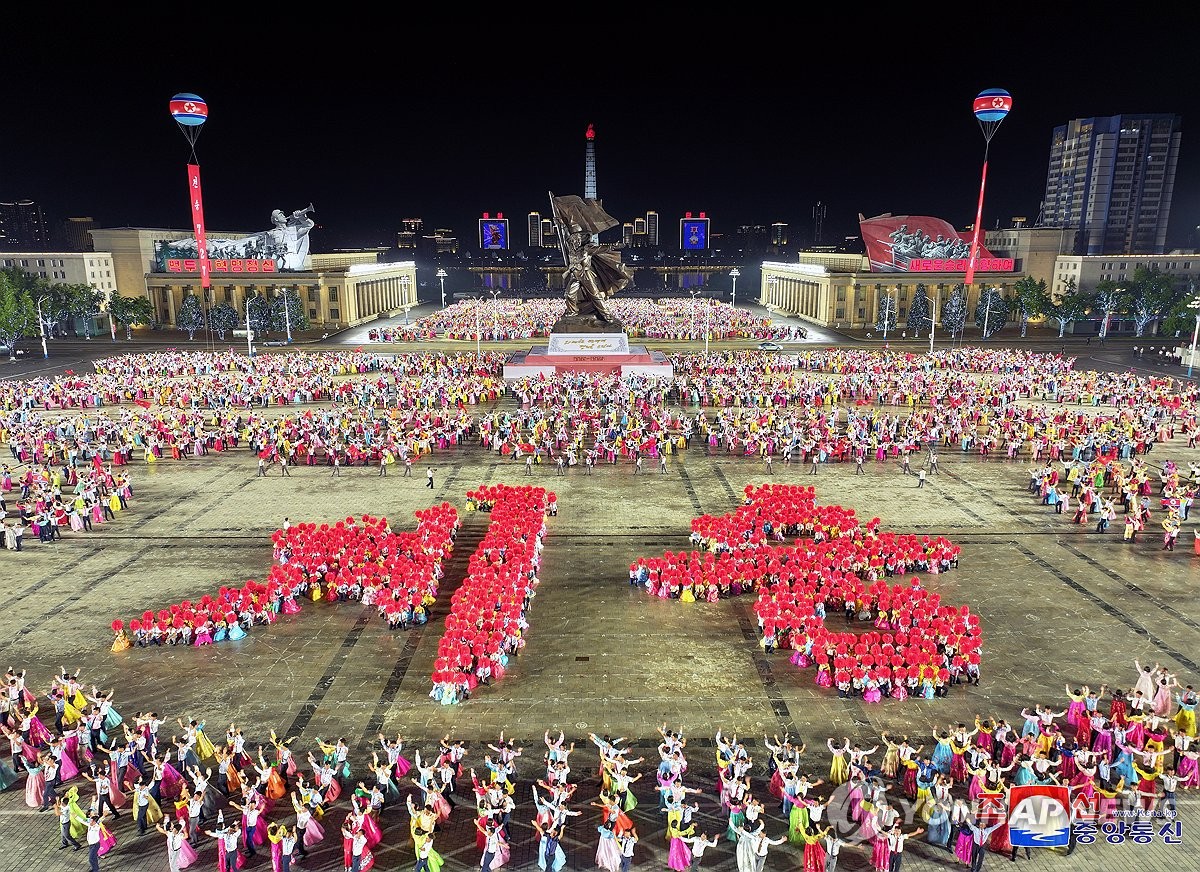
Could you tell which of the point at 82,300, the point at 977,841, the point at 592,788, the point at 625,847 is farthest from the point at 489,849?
the point at 82,300

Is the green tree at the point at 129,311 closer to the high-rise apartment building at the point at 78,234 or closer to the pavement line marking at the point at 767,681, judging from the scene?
the high-rise apartment building at the point at 78,234

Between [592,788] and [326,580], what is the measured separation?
11.3 metres

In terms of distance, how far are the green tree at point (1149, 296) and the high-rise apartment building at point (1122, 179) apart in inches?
4274

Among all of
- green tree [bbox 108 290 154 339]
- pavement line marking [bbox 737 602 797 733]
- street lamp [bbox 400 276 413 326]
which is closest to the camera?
pavement line marking [bbox 737 602 797 733]

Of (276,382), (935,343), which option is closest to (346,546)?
(276,382)

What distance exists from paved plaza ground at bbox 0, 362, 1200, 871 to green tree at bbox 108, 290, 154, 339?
63.9m

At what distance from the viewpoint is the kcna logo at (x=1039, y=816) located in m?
12.7

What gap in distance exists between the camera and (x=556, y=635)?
2005 centimetres

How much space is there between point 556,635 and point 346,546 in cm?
731

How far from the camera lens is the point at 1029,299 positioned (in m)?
84.2

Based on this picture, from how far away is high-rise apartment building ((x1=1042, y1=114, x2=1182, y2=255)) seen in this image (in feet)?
602

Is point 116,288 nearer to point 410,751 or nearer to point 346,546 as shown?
point 346,546

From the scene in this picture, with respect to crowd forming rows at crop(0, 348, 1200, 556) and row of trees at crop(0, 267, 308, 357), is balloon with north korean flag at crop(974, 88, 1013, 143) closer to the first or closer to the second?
crowd forming rows at crop(0, 348, 1200, 556)

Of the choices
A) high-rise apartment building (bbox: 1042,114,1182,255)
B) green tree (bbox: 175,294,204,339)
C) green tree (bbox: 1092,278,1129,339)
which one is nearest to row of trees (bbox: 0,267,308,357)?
green tree (bbox: 175,294,204,339)
